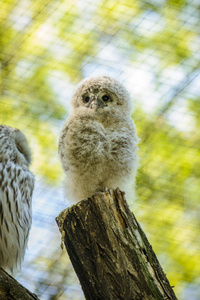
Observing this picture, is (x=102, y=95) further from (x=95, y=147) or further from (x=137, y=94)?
A: (x=137, y=94)

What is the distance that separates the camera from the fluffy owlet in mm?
1516

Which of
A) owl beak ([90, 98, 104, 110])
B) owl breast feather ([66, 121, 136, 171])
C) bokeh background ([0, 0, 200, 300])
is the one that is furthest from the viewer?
bokeh background ([0, 0, 200, 300])

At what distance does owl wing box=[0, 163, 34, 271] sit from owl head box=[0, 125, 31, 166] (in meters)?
0.04

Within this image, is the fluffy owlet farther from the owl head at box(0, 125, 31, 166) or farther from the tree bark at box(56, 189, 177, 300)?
the owl head at box(0, 125, 31, 166)

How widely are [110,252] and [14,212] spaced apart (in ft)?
1.94

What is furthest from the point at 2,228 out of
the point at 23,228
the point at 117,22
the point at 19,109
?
the point at 117,22

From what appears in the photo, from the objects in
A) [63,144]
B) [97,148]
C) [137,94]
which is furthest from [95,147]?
[137,94]

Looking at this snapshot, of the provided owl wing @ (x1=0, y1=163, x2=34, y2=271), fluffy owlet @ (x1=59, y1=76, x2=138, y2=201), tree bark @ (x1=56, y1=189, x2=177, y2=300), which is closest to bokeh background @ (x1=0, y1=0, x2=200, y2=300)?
owl wing @ (x1=0, y1=163, x2=34, y2=271)

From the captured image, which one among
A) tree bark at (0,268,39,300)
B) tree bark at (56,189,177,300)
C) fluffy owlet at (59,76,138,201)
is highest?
fluffy owlet at (59,76,138,201)

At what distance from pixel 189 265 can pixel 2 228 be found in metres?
1.58

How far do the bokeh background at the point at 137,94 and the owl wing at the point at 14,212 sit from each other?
0.80 meters

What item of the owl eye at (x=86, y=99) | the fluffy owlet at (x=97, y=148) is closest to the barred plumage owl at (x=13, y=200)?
the fluffy owlet at (x=97, y=148)

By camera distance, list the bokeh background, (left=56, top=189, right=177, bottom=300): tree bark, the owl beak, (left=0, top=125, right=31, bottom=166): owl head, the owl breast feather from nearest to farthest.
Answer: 1. (left=56, top=189, right=177, bottom=300): tree bark
2. the owl breast feather
3. the owl beak
4. (left=0, top=125, right=31, bottom=166): owl head
5. the bokeh background

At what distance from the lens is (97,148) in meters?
1.49
